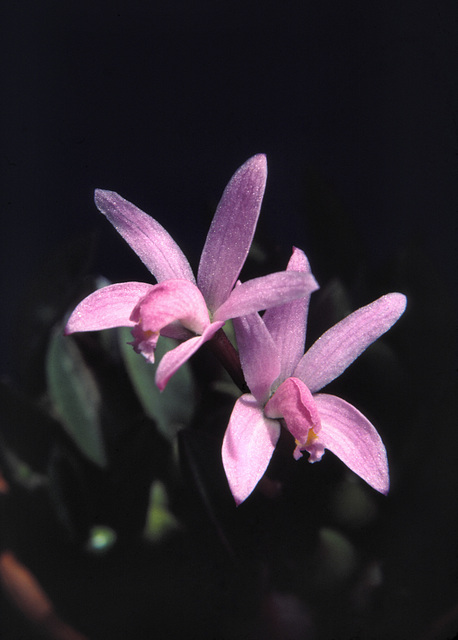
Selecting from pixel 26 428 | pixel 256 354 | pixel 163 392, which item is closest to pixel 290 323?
pixel 256 354

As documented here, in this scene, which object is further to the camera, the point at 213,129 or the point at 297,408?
the point at 213,129

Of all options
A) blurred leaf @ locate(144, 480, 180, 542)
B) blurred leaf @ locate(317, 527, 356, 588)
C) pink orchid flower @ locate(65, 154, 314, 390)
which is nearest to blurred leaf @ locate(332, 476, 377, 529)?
blurred leaf @ locate(317, 527, 356, 588)

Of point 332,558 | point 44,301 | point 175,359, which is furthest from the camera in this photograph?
point 44,301

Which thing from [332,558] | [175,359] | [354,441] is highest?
[175,359]

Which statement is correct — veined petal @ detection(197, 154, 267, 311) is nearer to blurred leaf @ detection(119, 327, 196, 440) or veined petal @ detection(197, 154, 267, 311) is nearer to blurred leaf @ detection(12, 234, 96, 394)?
blurred leaf @ detection(119, 327, 196, 440)

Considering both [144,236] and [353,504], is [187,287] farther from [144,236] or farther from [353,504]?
[353,504]

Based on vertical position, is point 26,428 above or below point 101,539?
above

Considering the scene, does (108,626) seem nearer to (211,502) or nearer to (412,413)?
(211,502)

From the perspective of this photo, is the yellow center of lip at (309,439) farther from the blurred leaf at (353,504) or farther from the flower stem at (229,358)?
the blurred leaf at (353,504)

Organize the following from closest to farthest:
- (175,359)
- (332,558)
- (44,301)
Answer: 1. (175,359)
2. (332,558)
3. (44,301)
